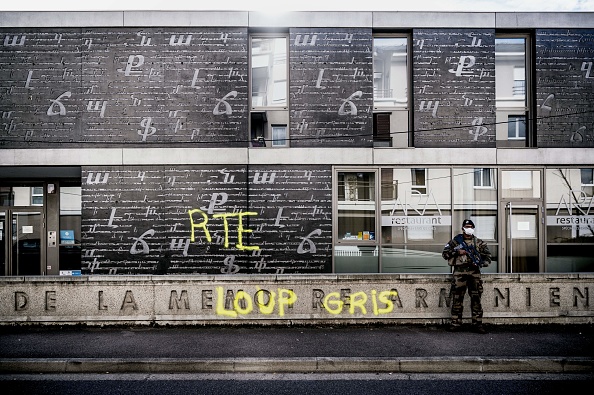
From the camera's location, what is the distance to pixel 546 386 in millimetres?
5191

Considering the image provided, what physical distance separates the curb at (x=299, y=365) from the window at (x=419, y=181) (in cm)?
493

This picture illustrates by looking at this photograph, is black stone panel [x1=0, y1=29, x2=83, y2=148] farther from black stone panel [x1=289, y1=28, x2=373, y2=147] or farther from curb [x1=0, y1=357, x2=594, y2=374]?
curb [x1=0, y1=357, x2=594, y2=374]

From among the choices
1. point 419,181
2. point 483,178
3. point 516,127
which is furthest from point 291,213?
point 516,127

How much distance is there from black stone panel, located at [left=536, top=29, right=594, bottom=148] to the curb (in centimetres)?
631

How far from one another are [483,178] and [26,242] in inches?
455

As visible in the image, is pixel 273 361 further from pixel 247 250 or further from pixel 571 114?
pixel 571 114

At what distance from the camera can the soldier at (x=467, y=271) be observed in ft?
23.8

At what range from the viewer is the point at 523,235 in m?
10.1

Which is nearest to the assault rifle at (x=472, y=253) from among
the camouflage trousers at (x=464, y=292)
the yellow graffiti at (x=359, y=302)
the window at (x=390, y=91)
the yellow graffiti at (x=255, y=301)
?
the camouflage trousers at (x=464, y=292)

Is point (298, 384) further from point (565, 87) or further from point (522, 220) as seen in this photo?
point (565, 87)

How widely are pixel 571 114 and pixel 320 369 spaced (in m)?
8.89

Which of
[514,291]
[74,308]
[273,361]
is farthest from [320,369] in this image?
[74,308]

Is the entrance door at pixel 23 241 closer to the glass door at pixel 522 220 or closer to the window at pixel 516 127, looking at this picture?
the glass door at pixel 522 220

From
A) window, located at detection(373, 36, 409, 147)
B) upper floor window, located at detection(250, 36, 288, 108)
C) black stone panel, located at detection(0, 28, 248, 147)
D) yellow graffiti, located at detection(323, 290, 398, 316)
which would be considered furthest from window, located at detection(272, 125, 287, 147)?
yellow graffiti, located at detection(323, 290, 398, 316)
